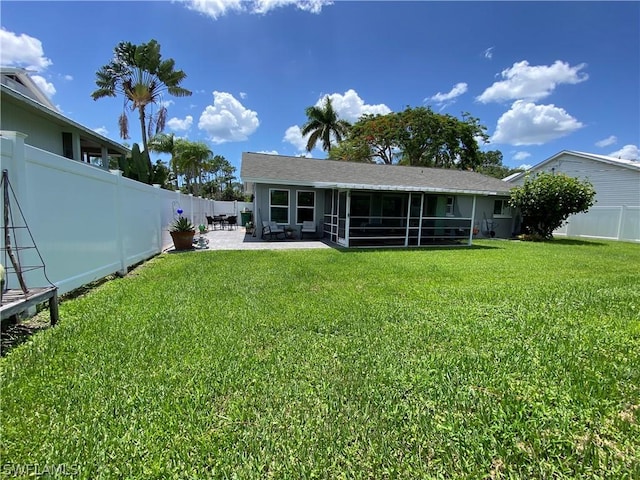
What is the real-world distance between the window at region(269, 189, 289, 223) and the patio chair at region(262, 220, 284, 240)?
41 centimetres

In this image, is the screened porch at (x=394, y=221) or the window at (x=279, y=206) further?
the window at (x=279, y=206)

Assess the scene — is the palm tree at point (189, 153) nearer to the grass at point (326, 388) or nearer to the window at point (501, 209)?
the window at point (501, 209)

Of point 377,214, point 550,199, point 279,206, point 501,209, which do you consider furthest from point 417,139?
point 279,206

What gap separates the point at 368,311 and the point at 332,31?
14.3 metres

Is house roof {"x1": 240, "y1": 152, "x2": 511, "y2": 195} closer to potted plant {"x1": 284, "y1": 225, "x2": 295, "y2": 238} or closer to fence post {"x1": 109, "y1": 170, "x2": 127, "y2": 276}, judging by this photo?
potted plant {"x1": 284, "y1": 225, "x2": 295, "y2": 238}

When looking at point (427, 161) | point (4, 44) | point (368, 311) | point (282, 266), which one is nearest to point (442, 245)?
point (282, 266)

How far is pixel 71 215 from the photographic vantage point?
4410 mm

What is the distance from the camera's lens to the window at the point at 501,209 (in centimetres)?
1762

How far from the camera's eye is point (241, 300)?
4.60 metres

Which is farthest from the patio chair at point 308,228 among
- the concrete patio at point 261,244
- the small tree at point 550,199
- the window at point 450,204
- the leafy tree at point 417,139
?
the leafy tree at point 417,139

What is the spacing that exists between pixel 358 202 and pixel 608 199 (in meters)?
16.8

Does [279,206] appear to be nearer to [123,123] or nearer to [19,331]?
[19,331]

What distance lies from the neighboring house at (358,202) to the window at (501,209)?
3.78 feet

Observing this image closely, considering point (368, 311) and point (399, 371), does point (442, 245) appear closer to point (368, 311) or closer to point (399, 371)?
point (368, 311)
